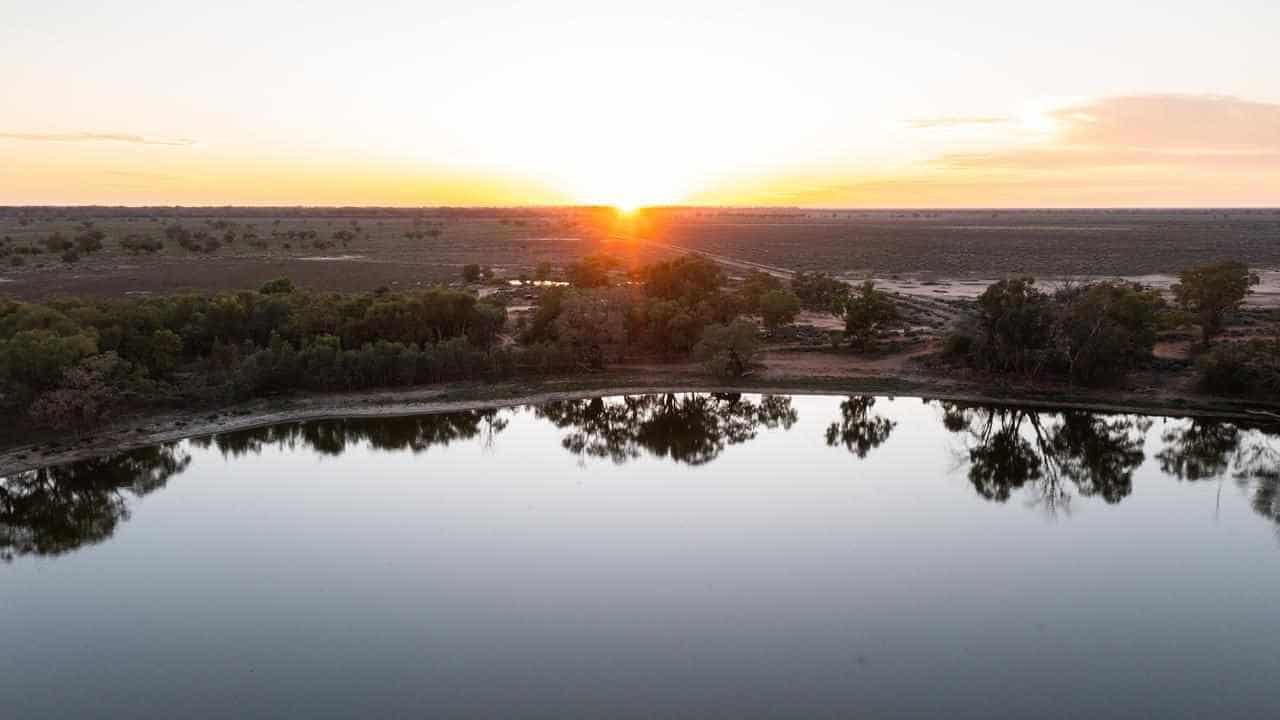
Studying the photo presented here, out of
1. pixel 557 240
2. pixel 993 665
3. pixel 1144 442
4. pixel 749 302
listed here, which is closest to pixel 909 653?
pixel 993 665

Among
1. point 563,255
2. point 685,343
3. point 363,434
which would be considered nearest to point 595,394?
point 685,343

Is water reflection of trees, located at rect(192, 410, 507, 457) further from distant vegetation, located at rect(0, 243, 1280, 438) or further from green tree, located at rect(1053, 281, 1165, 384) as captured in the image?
green tree, located at rect(1053, 281, 1165, 384)

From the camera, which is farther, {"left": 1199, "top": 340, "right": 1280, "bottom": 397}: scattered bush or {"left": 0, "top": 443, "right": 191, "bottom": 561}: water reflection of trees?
{"left": 1199, "top": 340, "right": 1280, "bottom": 397}: scattered bush

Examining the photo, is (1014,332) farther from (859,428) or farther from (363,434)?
(363,434)

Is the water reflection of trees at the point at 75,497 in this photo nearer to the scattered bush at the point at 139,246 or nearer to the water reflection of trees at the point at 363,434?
the water reflection of trees at the point at 363,434

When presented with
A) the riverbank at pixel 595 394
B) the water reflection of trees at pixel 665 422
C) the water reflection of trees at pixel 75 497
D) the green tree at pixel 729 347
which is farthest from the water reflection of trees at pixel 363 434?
the green tree at pixel 729 347

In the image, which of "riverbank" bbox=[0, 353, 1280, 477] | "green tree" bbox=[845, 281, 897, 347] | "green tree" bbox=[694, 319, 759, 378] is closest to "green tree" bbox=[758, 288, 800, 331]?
"green tree" bbox=[845, 281, 897, 347]
